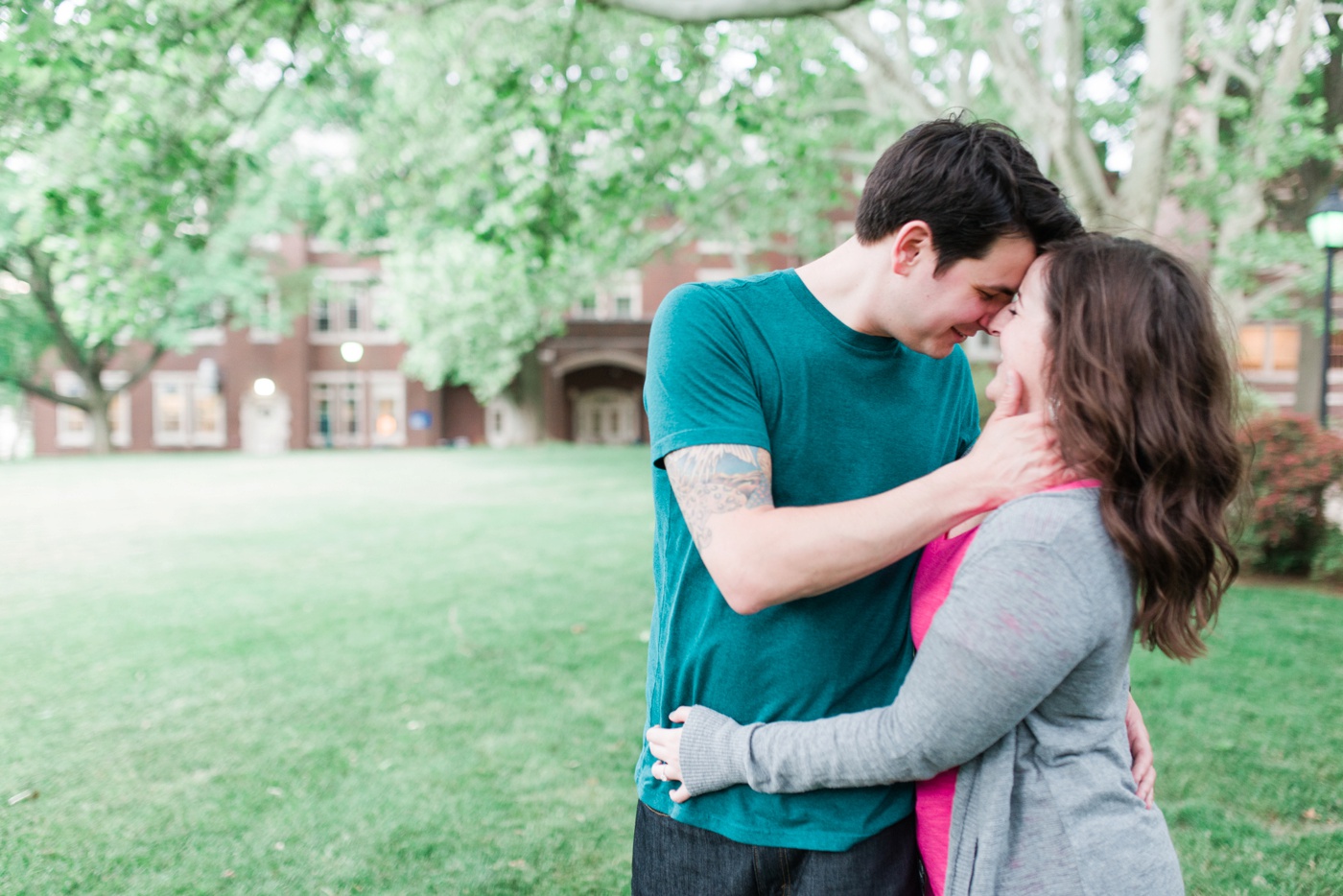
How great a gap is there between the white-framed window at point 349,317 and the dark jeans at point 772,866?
133ft


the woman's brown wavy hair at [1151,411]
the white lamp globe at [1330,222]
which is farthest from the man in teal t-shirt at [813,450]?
the white lamp globe at [1330,222]

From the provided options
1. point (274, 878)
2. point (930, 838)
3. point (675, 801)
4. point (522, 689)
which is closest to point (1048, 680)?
point (930, 838)

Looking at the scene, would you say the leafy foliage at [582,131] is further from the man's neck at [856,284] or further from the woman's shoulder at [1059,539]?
the woman's shoulder at [1059,539]

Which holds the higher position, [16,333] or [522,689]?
[16,333]

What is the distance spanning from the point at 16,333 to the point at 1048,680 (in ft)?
132

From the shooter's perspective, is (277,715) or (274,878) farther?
(277,715)

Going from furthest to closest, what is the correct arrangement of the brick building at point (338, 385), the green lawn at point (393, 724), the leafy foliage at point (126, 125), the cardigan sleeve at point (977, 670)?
the brick building at point (338, 385)
the leafy foliage at point (126, 125)
the green lawn at point (393, 724)
the cardigan sleeve at point (977, 670)

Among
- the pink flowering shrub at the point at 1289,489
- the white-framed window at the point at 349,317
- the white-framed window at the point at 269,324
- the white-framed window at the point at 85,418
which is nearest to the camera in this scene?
the pink flowering shrub at the point at 1289,489

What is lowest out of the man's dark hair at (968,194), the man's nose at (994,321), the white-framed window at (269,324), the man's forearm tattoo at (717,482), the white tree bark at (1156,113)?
the man's forearm tattoo at (717,482)

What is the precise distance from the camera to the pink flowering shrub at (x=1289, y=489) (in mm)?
9141

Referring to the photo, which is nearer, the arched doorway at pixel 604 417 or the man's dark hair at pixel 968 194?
the man's dark hair at pixel 968 194

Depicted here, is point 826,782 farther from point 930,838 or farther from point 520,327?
point 520,327

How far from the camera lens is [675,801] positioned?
5.60 ft

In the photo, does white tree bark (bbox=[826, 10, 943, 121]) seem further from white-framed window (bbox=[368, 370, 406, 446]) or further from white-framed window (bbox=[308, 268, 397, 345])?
white-framed window (bbox=[308, 268, 397, 345])
